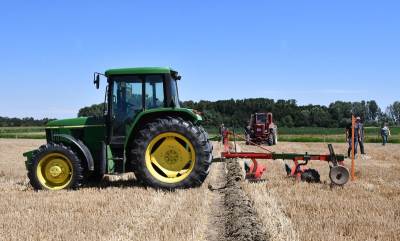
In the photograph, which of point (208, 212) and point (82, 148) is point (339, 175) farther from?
point (82, 148)

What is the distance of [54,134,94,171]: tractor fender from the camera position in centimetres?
852

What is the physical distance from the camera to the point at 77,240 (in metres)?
4.78

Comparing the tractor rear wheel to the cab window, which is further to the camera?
the tractor rear wheel

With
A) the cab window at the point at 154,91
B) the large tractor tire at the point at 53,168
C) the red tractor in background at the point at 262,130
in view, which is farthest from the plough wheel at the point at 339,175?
Answer: the red tractor in background at the point at 262,130

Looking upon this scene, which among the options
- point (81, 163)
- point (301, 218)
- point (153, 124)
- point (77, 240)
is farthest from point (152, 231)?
point (81, 163)

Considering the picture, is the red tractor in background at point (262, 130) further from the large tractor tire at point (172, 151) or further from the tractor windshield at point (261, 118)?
the large tractor tire at point (172, 151)

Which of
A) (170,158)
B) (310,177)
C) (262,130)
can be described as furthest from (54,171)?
(262,130)

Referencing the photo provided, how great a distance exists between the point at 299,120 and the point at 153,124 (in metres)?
80.7

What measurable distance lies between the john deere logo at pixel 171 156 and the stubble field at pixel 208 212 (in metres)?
0.69

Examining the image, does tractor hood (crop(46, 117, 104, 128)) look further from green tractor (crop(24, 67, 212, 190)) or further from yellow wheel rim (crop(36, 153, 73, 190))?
yellow wheel rim (crop(36, 153, 73, 190))

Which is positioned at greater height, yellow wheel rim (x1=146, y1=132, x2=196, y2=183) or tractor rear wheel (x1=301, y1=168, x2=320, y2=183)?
yellow wheel rim (x1=146, y1=132, x2=196, y2=183)

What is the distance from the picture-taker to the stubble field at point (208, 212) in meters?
5.09

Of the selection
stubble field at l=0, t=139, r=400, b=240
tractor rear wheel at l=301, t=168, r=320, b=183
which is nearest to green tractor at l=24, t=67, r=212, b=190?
stubble field at l=0, t=139, r=400, b=240

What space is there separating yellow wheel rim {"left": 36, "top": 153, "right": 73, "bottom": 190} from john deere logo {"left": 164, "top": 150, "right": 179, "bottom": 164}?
169cm
